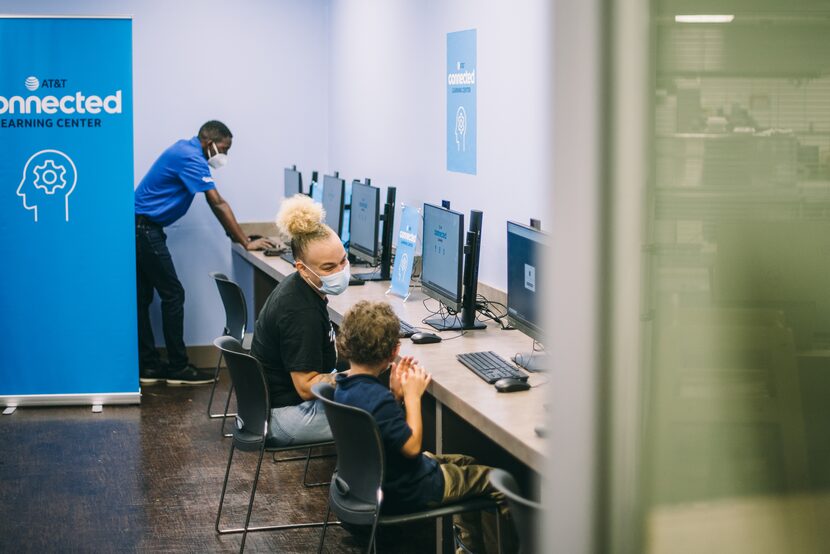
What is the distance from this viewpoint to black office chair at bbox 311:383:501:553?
2.61m

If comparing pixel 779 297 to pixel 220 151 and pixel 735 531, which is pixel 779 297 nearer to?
pixel 735 531

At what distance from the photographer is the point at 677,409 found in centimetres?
75

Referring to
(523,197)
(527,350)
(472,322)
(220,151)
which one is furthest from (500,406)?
(220,151)

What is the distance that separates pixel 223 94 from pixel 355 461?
181 inches

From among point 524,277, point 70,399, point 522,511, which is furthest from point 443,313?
point 70,399

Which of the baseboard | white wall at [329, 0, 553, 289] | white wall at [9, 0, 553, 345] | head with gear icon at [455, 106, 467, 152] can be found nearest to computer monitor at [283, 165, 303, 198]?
white wall at [9, 0, 553, 345]

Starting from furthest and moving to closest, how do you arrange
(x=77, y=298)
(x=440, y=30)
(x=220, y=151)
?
(x=220, y=151), (x=77, y=298), (x=440, y=30)

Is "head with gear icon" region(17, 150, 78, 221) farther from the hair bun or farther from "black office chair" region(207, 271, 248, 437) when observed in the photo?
the hair bun

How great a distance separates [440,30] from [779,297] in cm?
444

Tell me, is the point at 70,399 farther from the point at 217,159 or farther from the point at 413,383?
the point at 413,383

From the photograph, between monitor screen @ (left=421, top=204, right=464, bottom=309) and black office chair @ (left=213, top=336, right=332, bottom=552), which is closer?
black office chair @ (left=213, top=336, right=332, bottom=552)

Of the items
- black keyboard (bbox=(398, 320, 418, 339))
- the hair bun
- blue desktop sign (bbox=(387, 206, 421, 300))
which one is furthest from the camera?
blue desktop sign (bbox=(387, 206, 421, 300))

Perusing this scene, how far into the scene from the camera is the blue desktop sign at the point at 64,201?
5355 millimetres

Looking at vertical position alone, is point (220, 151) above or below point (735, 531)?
above
